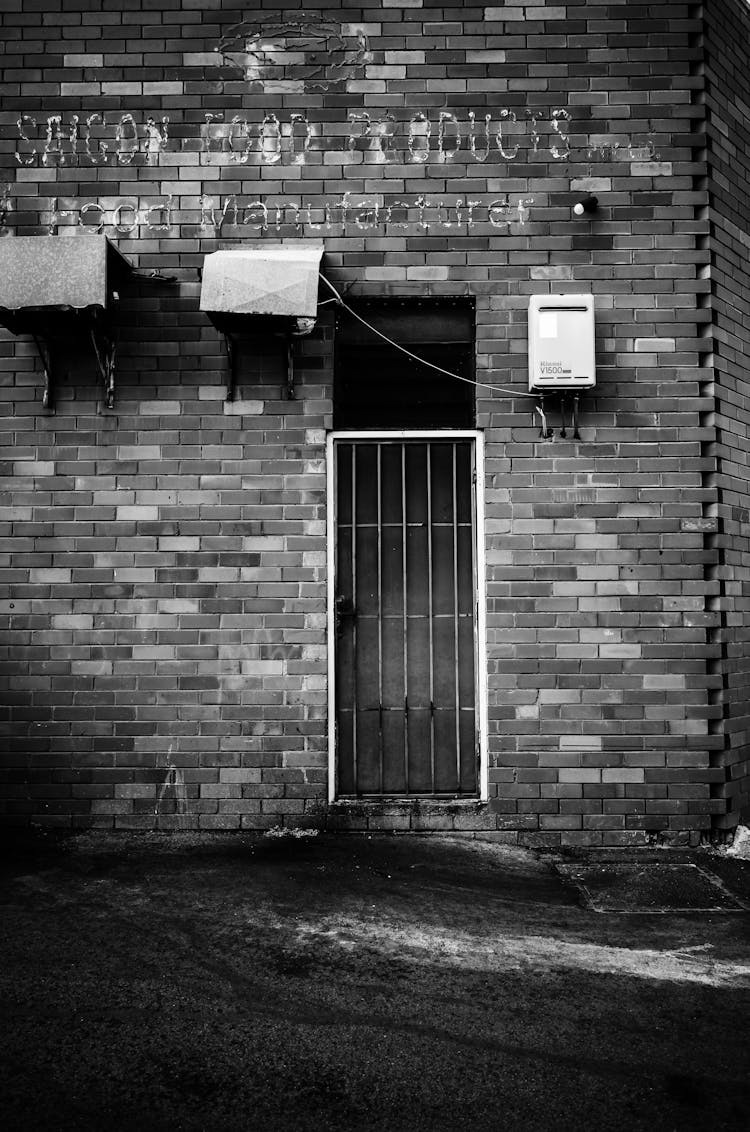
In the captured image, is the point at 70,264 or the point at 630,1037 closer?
the point at 630,1037

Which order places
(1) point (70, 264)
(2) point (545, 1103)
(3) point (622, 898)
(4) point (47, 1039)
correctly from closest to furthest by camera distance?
(2) point (545, 1103)
(4) point (47, 1039)
(3) point (622, 898)
(1) point (70, 264)

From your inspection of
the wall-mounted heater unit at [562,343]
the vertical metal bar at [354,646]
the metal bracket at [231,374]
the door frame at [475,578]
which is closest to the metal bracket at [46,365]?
the metal bracket at [231,374]

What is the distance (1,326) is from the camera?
4.95 m

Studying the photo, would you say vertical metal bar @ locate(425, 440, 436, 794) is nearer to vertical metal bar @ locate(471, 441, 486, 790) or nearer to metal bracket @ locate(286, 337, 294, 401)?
vertical metal bar @ locate(471, 441, 486, 790)

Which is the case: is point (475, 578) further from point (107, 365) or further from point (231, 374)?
point (107, 365)

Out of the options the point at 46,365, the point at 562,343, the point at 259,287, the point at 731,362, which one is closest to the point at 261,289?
the point at 259,287

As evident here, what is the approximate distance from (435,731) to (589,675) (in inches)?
39.8

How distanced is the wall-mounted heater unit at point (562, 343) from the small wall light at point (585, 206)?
21.7 inches

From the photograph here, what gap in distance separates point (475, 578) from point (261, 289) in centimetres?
216

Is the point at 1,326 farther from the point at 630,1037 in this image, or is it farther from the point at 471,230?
the point at 630,1037

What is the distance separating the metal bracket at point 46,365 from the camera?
4883mm

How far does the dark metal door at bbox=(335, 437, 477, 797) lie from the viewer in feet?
16.0

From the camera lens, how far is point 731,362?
5055mm

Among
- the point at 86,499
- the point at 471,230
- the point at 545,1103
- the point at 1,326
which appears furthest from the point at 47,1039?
Answer: the point at 471,230
